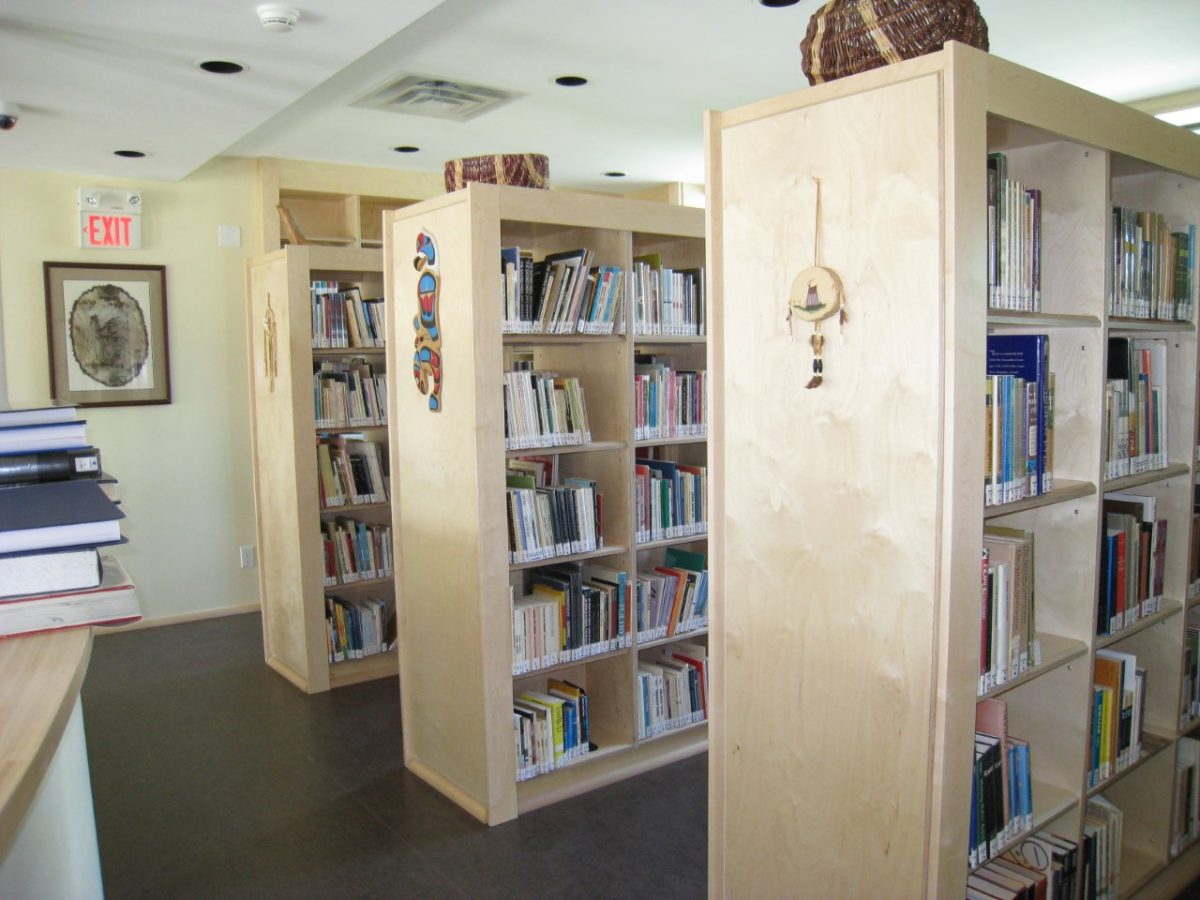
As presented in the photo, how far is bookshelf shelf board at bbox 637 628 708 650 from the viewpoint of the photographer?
3451mm

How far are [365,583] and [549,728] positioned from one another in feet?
5.51

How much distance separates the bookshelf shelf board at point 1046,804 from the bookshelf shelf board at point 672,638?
1.49m

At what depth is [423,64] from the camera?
13.0 feet

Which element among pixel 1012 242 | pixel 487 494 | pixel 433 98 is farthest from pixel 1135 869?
pixel 433 98

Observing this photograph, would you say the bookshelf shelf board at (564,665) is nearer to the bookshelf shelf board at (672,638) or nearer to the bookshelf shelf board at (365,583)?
the bookshelf shelf board at (672,638)

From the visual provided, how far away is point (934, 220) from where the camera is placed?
1607 millimetres

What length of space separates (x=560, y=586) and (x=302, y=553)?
5.00ft

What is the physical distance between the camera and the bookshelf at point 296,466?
4.14 m

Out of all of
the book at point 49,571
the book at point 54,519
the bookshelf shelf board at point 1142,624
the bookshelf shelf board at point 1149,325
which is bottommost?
the bookshelf shelf board at point 1142,624

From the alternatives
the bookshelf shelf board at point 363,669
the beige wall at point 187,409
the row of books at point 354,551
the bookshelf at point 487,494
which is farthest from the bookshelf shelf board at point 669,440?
the beige wall at point 187,409

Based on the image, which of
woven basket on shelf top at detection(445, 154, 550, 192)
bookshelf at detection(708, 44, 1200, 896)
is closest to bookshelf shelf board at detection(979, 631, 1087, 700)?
bookshelf at detection(708, 44, 1200, 896)

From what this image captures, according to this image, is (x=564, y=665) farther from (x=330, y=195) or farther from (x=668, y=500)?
(x=330, y=195)

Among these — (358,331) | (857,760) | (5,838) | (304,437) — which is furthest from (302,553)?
(5,838)

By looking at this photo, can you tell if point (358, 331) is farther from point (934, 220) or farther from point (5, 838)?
point (5, 838)
